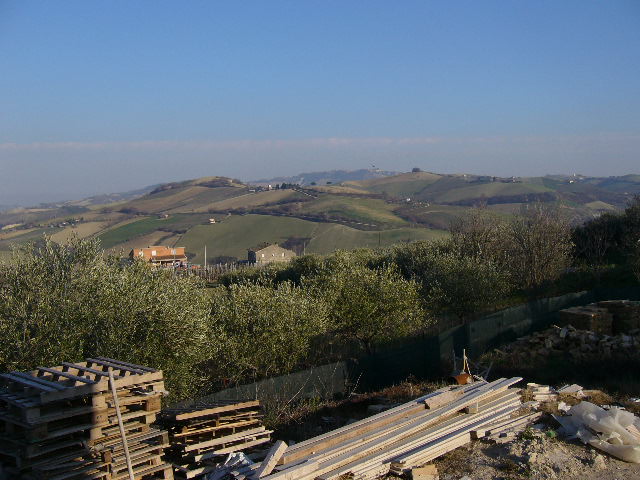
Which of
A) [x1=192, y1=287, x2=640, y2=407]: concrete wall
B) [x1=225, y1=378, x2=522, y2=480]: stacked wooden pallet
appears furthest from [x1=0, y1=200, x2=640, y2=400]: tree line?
[x1=225, y1=378, x2=522, y2=480]: stacked wooden pallet

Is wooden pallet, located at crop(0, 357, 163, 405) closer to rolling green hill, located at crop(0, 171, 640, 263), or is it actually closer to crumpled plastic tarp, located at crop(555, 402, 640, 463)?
crumpled plastic tarp, located at crop(555, 402, 640, 463)

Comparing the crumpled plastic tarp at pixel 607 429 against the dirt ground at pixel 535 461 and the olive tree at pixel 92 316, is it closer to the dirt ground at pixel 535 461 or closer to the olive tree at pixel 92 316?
the dirt ground at pixel 535 461

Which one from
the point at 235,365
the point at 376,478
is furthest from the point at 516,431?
the point at 235,365

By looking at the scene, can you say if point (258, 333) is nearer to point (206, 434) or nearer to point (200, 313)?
point (200, 313)

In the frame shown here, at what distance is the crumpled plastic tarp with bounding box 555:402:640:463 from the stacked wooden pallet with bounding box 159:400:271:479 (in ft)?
18.3

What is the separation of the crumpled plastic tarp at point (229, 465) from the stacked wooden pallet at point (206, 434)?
13.7 inches

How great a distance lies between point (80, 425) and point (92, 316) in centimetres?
773

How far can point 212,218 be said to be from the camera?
115938mm

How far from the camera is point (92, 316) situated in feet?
50.8

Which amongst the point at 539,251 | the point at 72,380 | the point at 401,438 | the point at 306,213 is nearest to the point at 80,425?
the point at 72,380

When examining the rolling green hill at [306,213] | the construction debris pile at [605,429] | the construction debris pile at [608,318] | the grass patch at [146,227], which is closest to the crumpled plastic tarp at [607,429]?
the construction debris pile at [605,429]

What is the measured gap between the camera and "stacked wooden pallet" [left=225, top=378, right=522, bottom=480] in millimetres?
8852

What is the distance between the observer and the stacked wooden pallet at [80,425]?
7895 mm

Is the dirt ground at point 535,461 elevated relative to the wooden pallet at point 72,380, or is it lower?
lower
